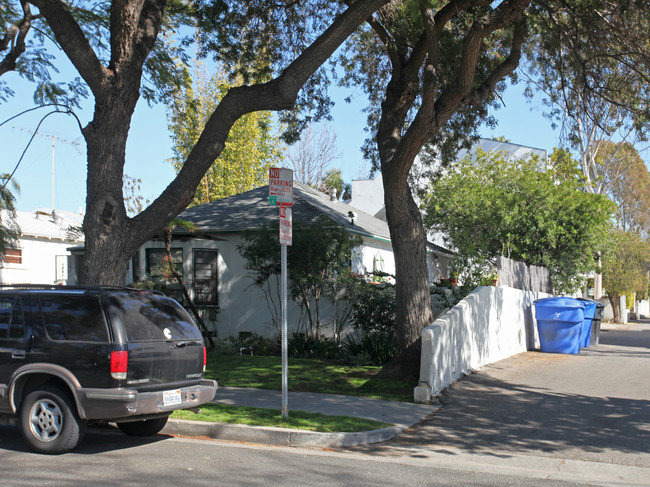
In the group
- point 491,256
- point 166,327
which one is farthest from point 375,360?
point 491,256

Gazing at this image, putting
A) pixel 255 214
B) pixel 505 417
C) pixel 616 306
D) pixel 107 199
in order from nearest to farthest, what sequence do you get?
1. pixel 505 417
2. pixel 107 199
3. pixel 255 214
4. pixel 616 306

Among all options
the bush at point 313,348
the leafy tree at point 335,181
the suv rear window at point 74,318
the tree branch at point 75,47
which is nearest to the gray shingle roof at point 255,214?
the bush at point 313,348

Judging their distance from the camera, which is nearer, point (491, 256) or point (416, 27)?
point (416, 27)

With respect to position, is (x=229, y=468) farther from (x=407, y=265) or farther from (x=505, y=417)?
(x=407, y=265)

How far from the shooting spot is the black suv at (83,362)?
6855 mm

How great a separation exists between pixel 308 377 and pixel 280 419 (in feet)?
11.6

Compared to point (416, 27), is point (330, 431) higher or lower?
lower

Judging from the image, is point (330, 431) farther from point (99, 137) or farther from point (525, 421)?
point (99, 137)

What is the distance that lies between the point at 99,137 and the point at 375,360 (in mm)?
7048

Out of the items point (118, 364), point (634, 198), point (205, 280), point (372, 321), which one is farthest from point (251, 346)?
point (634, 198)

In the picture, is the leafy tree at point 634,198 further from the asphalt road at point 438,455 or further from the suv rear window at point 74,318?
the suv rear window at point 74,318

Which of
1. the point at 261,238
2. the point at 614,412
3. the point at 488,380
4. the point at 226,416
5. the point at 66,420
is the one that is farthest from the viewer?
the point at 261,238

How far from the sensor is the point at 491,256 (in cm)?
2533

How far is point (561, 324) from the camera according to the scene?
55.0 feet
